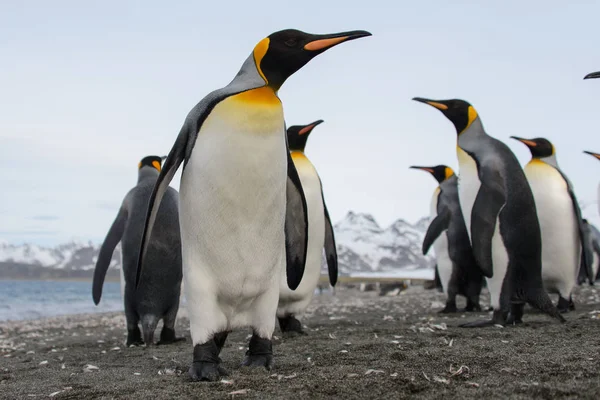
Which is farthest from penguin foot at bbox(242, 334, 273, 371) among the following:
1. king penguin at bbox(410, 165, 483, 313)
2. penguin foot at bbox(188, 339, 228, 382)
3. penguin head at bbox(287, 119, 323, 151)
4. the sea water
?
the sea water

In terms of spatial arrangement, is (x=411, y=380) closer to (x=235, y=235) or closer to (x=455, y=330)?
(x=235, y=235)

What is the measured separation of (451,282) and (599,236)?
31.6ft

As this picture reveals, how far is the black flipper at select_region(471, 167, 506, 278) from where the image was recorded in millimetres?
5465

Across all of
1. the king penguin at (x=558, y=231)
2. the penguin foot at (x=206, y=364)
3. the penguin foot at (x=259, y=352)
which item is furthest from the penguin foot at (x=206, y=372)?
the king penguin at (x=558, y=231)

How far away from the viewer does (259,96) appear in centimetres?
366

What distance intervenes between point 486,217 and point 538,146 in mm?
3030

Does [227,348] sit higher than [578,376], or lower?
lower

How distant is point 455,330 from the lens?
17.3 feet

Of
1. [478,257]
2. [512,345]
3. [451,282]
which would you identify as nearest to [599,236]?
[451,282]

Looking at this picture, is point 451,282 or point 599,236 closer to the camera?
point 451,282

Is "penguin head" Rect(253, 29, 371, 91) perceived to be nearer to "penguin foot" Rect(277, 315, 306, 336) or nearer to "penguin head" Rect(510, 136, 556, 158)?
"penguin foot" Rect(277, 315, 306, 336)

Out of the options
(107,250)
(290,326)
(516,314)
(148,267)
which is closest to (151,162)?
(107,250)

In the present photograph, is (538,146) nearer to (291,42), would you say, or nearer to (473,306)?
(473,306)

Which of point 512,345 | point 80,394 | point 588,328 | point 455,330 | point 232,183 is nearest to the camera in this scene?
point 80,394
